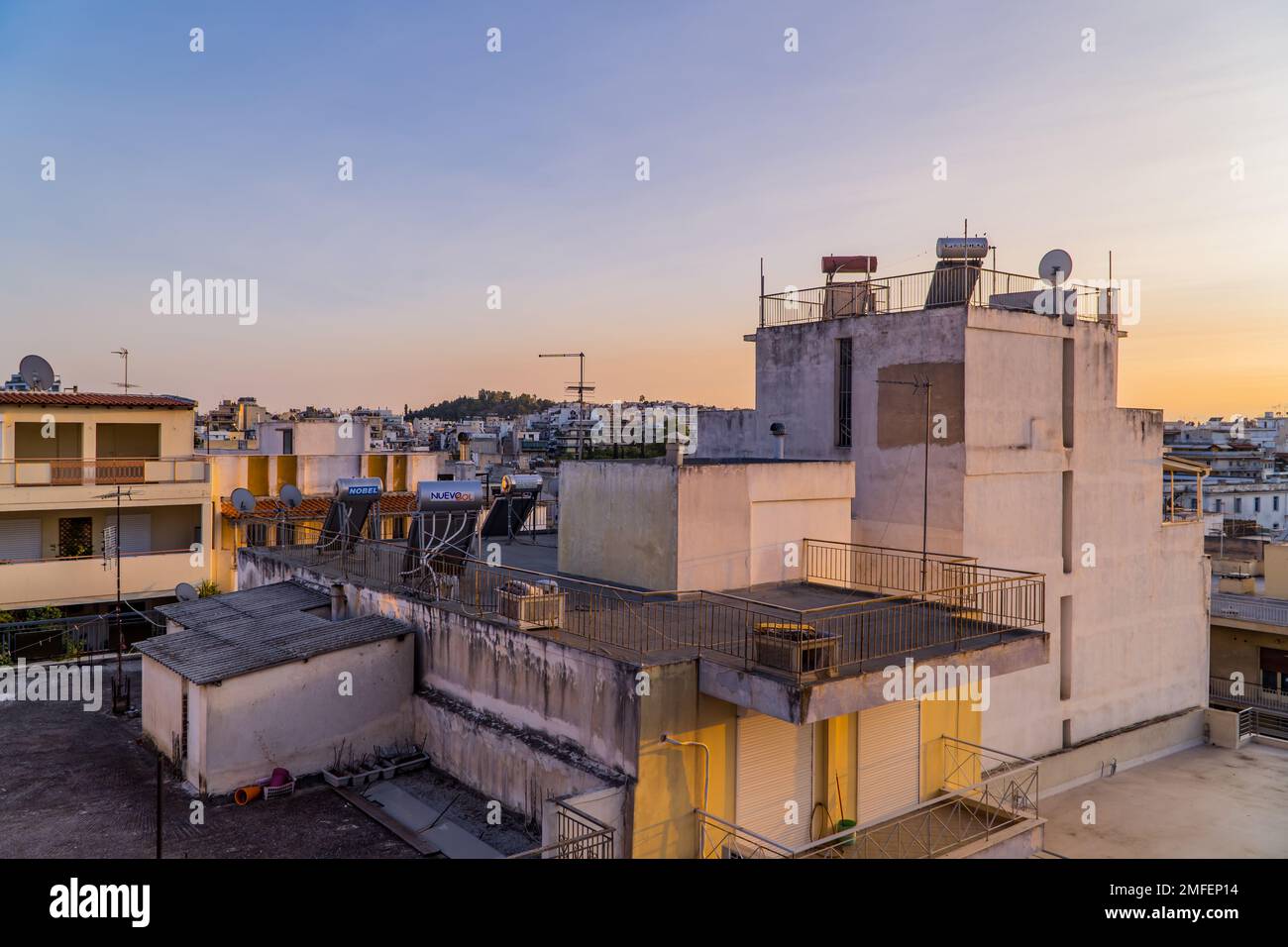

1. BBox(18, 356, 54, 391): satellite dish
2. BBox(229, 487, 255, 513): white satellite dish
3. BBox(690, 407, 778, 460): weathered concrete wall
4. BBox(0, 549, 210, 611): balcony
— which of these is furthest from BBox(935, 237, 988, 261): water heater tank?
BBox(18, 356, 54, 391): satellite dish

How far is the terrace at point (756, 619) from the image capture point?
1156 cm

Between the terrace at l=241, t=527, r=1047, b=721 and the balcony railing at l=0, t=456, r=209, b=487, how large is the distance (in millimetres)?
17686

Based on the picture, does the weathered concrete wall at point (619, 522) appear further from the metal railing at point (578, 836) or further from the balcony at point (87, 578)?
the balcony at point (87, 578)

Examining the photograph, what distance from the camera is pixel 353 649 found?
15.3 metres

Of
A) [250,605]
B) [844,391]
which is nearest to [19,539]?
[250,605]

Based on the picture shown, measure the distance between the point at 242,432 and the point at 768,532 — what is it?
48.6m

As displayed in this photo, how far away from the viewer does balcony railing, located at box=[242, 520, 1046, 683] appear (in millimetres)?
11609

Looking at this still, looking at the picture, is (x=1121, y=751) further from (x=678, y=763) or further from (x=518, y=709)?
(x=518, y=709)

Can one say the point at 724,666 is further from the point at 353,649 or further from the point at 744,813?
the point at 353,649

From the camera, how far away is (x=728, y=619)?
14.6 m

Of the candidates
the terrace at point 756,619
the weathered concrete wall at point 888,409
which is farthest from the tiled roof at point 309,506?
the terrace at point 756,619

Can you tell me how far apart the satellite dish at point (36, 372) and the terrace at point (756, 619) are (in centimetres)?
2568

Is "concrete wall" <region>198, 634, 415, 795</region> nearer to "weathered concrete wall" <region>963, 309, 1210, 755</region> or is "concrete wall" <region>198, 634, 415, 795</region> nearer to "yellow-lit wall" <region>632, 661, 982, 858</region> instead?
"yellow-lit wall" <region>632, 661, 982, 858</region>
